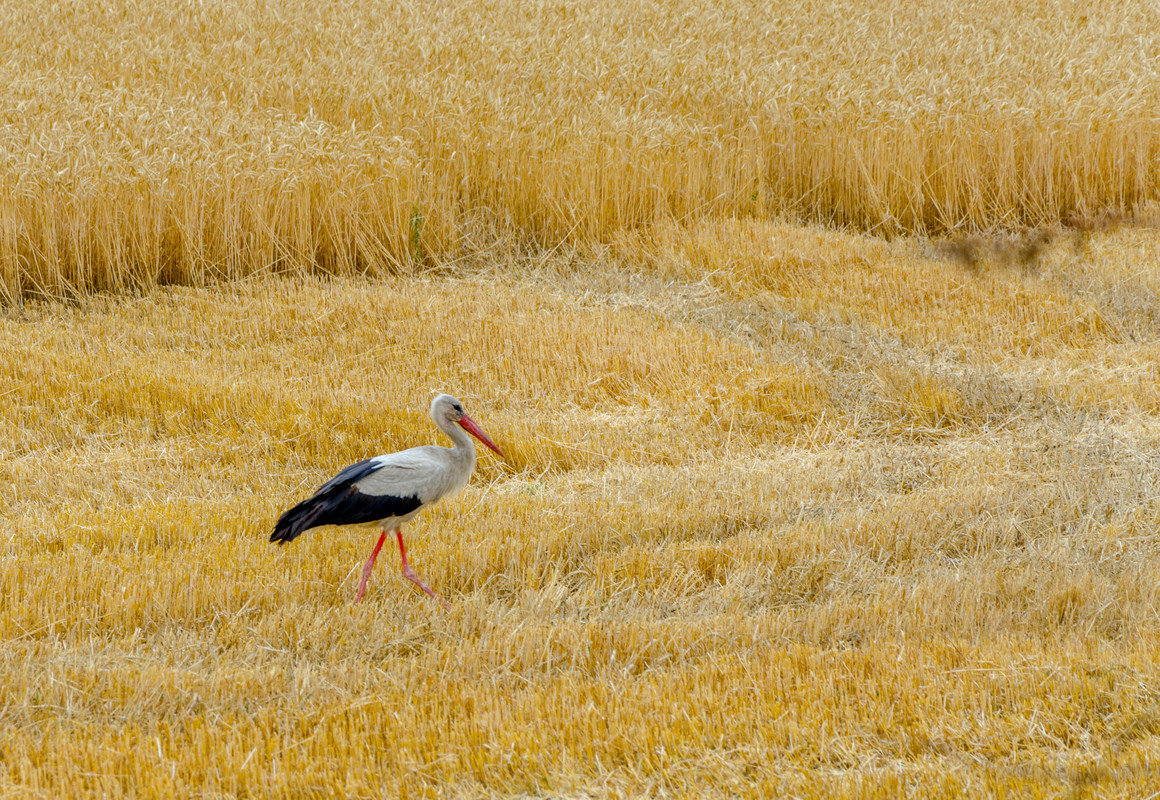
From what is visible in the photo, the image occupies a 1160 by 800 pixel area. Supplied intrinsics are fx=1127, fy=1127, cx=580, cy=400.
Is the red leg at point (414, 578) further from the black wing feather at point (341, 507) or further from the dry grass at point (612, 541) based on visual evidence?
the black wing feather at point (341, 507)

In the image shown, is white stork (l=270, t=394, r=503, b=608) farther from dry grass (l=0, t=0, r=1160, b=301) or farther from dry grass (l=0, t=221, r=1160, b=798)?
dry grass (l=0, t=0, r=1160, b=301)

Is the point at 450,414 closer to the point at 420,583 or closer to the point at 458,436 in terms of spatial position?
the point at 458,436

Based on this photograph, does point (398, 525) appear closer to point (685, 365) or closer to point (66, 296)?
point (685, 365)

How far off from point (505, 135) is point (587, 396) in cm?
454

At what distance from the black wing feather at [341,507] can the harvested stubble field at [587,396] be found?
1.09 ft

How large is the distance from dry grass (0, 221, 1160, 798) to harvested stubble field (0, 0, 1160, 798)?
26 mm

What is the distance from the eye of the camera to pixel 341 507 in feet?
15.6

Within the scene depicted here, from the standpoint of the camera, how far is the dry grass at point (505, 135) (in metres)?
9.81

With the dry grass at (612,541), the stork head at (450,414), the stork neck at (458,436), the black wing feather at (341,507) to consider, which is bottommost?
the dry grass at (612,541)

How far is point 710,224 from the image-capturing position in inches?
429

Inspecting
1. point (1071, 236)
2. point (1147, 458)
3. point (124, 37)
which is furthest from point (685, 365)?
point (124, 37)

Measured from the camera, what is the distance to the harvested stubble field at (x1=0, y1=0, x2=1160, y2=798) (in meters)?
3.72

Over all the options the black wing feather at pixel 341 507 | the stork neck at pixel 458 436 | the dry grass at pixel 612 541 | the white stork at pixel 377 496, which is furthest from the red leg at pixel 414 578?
the stork neck at pixel 458 436

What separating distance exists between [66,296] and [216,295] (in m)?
1.31
